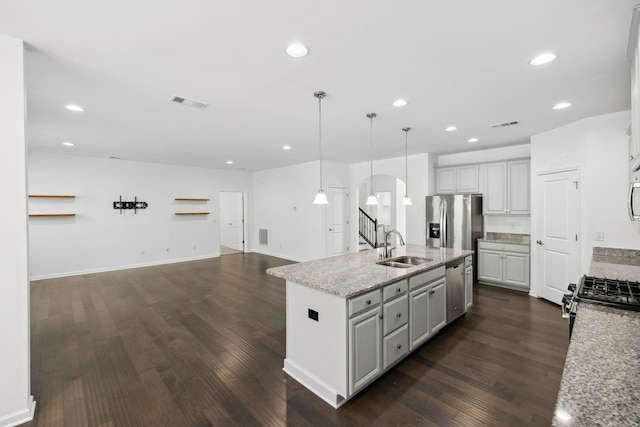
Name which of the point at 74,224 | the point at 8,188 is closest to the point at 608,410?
the point at 8,188

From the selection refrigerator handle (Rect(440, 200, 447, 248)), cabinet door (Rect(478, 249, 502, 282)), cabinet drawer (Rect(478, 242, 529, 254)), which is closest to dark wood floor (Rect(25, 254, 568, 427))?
cabinet door (Rect(478, 249, 502, 282))

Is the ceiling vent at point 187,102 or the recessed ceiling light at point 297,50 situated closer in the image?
the recessed ceiling light at point 297,50

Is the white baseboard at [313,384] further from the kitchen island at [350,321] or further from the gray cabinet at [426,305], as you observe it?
the gray cabinet at [426,305]

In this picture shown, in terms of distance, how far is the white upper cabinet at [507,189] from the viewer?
5.18 m

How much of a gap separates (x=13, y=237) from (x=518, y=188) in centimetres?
668

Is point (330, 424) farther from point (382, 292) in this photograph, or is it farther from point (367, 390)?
point (382, 292)

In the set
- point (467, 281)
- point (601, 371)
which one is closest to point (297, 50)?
point (601, 371)

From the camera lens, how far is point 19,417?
2.04 m

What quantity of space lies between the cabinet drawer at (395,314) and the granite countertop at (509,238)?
11.9 ft

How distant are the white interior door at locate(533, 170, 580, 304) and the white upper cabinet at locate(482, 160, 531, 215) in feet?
2.01

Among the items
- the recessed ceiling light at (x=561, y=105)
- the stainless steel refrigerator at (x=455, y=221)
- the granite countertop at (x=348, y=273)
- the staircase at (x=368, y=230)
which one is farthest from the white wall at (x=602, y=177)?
the staircase at (x=368, y=230)

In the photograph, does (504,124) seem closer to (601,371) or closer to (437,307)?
(437,307)

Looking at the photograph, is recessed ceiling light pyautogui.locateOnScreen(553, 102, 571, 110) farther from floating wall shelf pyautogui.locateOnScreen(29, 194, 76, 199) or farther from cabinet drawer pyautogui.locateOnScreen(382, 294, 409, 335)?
floating wall shelf pyautogui.locateOnScreen(29, 194, 76, 199)

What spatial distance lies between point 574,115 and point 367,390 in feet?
13.9
